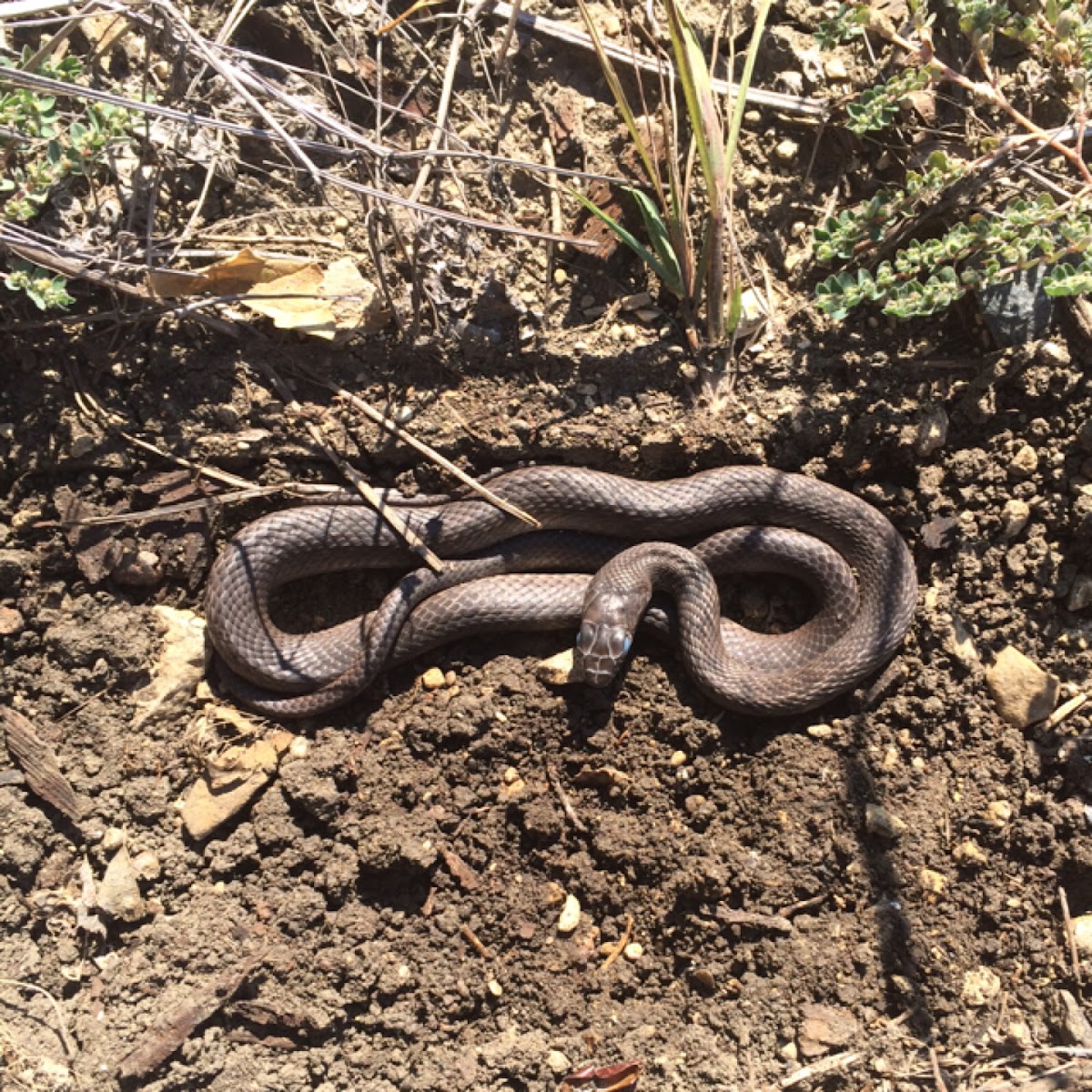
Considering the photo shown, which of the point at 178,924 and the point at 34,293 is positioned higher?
the point at 34,293

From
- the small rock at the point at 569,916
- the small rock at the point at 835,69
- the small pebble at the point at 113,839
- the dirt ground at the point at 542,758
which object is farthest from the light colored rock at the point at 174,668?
the small rock at the point at 835,69

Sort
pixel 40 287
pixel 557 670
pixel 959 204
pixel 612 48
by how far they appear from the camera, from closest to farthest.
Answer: pixel 40 287 < pixel 959 204 < pixel 557 670 < pixel 612 48

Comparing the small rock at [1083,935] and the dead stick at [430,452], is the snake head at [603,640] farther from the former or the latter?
the small rock at [1083,935]

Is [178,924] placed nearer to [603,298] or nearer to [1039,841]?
[603,298]

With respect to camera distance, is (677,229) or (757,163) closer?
(677,229)

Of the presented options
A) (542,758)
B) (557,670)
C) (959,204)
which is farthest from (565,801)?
(959,204)

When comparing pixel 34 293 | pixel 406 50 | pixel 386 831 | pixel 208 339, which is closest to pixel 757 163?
pixel 406 50

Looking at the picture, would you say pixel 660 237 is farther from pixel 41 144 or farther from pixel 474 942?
pixel 474 942

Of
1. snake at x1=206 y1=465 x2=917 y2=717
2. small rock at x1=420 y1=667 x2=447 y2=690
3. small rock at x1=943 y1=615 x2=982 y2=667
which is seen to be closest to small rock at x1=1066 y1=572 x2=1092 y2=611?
small rock at x1=943 y1=615 x2=982 y2=667
